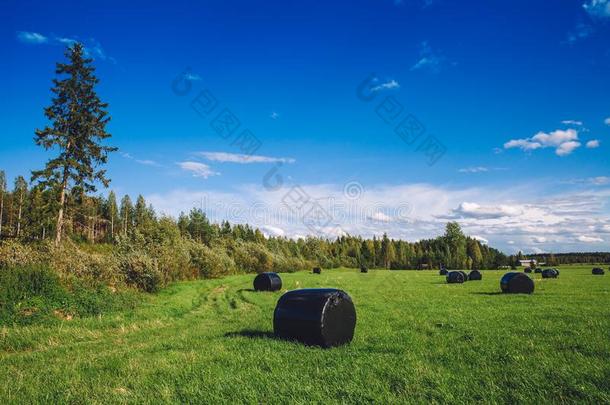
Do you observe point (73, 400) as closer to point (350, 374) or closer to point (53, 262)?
point (350, 374)

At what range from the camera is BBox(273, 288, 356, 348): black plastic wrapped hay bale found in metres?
9.24

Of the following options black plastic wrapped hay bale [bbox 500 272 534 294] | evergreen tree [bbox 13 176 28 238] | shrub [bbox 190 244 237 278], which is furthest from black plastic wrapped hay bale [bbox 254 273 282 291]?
evergreen tree [bbox 13 176 28 238]

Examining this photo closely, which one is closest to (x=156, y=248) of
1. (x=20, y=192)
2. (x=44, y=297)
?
(x=44, y=297)

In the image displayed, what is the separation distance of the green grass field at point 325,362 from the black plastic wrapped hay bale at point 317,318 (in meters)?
0.40

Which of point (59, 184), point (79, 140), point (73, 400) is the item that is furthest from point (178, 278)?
point (73, 400)

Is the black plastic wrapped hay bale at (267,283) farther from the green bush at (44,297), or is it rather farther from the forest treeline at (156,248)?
the green bush at (44,297)

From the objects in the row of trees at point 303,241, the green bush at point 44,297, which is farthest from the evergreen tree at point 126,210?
the green bush at point 44,297

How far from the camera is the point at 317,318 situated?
9.25 m

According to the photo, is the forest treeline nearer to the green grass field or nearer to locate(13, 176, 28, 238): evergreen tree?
locate(13, 176, 28, 238): evergreen tree

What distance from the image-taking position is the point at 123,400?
586cm

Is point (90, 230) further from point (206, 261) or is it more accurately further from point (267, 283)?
point (267, 283)

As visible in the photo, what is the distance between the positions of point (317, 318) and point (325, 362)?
159 cm

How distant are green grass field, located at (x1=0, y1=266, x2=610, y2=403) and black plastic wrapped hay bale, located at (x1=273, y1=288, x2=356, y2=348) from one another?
40 centimetres

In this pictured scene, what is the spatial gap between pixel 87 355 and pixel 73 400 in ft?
12.6
